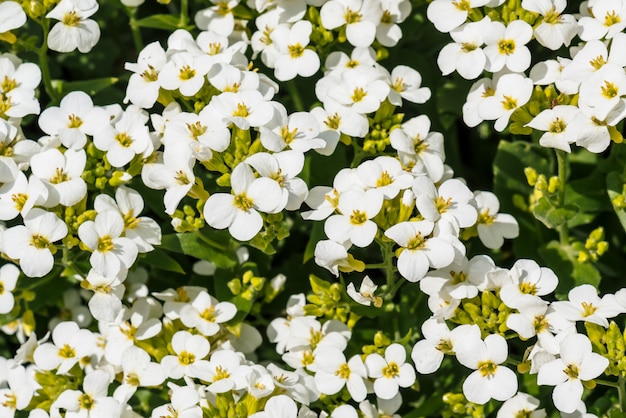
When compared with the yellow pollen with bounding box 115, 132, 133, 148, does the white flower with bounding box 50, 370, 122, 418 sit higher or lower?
lower

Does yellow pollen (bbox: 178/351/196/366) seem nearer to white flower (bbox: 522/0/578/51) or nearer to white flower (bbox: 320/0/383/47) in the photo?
Answer: white flower (bbox: 320/0/383/47)

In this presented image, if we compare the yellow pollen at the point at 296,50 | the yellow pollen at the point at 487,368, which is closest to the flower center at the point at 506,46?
the yellow pollen at the point at 296,50

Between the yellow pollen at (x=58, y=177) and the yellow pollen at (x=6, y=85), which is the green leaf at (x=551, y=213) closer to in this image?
the yellow pollen at (x=58, y=177)

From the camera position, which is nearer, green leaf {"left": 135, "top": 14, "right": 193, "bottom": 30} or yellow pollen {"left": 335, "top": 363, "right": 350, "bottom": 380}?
yellow pollen {"left": 335, "top": 363, "right": 350, "bottom": 380}

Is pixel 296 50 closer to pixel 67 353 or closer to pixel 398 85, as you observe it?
pixel 398 85

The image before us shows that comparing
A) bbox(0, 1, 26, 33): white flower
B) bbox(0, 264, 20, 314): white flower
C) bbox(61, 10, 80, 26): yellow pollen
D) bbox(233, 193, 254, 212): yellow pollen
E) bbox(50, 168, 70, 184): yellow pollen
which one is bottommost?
bbox(0, 264, 20, 314): white flower

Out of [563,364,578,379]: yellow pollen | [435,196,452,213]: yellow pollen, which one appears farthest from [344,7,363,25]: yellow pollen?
[563,364,578,379]: yellow pollen

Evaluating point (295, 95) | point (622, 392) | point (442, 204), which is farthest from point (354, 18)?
point (622, 392)
